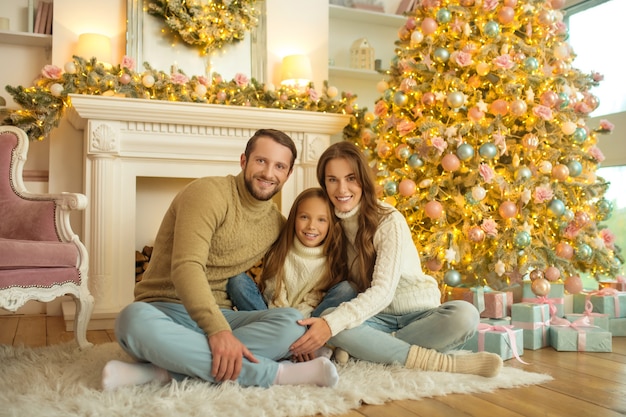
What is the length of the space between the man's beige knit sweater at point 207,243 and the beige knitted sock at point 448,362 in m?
0.63

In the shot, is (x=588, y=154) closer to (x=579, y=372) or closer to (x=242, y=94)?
(x=579, y=372)

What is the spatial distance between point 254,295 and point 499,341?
951 mm

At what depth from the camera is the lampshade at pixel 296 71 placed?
11.8 feet

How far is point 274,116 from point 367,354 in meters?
1.81

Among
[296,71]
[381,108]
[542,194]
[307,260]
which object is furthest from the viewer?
[296,71]

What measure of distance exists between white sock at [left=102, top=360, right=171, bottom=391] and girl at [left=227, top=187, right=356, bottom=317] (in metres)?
0.49

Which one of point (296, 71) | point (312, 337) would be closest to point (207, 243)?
point (312, 337)

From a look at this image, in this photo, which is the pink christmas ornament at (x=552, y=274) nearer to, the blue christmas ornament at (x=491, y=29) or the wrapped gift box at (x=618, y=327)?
the wrapped gift box at (x=618, y=327)

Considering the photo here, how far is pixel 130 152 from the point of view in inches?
124

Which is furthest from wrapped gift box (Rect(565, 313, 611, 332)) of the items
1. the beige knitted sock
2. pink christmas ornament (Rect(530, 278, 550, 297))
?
the beige knitted sock

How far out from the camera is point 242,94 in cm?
330

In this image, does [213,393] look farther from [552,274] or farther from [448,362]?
[552,274]

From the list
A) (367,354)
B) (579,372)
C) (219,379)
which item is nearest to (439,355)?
(367,354)

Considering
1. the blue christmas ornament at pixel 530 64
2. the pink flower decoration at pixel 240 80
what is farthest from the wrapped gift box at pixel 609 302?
the pink flower decoration at pixel 240 80
